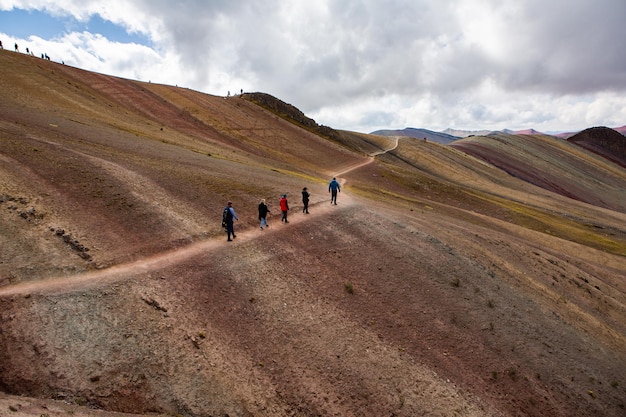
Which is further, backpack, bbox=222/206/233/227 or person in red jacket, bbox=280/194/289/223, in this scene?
person in red jacket, bbox=280/194/289/223

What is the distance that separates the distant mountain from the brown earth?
160 metres

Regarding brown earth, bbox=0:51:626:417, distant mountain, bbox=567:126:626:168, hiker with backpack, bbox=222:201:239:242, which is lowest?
brown earth, bbox=0:51:626:417

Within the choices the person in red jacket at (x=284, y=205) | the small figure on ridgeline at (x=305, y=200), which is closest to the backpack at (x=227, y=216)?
the person in red jacket at (x=284, y=205)

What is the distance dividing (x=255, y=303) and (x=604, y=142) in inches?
8156

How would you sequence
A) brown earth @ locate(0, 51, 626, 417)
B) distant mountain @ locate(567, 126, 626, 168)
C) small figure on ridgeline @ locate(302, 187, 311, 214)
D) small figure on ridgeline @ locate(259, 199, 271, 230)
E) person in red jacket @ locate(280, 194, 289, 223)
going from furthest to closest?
1. distant mountain @ locate(567, 126, 626, 168)
2. small figure on ridgeline @ locate(302, 187, 311, 214)
3. person in red jacket @ locate(280, 194, 289, 223)
4. small figure on ridgeline @ locate(259, 199, 271, 230)
5. brown earth @ locate(0, 51, 626, 417)

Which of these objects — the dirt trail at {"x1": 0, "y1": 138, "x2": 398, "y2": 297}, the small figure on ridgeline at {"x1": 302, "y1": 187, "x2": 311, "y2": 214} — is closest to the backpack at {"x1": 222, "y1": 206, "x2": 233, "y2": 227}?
the dirt trail at {"x1": 0, "y1": 138, "x2": 398, "y2": 297}

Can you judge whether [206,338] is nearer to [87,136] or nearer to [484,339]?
[484,339]

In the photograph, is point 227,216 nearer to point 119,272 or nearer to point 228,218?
point 228,218

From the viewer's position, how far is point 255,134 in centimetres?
6769

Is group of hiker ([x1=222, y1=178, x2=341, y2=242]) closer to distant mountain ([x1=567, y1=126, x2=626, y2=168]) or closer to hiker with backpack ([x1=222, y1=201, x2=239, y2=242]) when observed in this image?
hiker with backpack ([x1=222, y1=201, x2=239, y2=242])

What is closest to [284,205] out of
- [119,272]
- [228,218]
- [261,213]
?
[261,213]

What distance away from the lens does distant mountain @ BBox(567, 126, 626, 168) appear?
520ft

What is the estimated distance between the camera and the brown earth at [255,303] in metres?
13.2

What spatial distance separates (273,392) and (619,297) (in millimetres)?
30135
